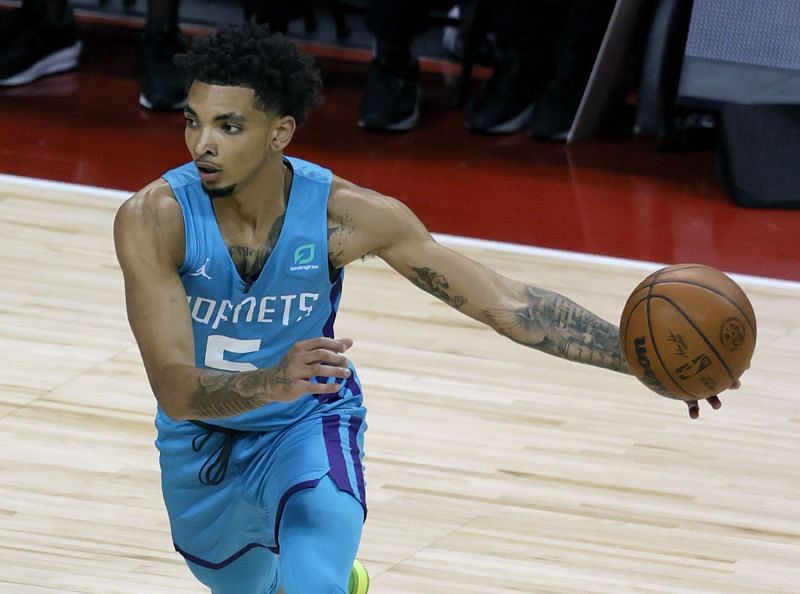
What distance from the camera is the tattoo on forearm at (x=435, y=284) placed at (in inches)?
134

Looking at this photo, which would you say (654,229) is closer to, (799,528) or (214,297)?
(799,528)

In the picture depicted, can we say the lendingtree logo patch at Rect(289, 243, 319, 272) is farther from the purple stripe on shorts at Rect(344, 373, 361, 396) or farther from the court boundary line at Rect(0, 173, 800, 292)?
the court boundary line at Rect(0, 173, 800, 292)

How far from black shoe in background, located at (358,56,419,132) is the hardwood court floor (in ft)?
6.24

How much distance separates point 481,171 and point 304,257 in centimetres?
437

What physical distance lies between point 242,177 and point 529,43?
4995 mm

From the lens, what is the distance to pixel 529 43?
7.95m

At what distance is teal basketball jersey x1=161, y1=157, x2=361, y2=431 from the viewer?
320cm

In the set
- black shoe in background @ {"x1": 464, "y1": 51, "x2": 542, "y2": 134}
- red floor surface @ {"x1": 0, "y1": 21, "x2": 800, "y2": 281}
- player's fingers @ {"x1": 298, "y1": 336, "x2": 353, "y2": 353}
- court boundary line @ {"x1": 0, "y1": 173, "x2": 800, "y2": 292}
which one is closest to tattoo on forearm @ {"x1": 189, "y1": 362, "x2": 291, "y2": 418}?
player's fingers @ {"x1": 298, "y1": 336, "x2": 353, "y2": 353}

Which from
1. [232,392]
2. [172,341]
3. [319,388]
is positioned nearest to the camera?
[319,388]

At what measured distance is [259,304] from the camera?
3230 mm

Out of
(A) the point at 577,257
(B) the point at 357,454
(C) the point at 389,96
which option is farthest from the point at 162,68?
(B) the point at 357,454

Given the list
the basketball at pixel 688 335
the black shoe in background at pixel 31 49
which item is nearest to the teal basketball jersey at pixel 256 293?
the basketball at pixel 688 335

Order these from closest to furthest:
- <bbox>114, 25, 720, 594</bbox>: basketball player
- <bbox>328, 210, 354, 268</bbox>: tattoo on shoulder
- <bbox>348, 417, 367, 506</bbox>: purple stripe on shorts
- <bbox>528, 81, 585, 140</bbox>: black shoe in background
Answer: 1. <bbox>114, 25, 720, 594</bbox>: basketball player
2. <bbox>348, 417, 367, 506</bbox>: purple stripe on shorts
3. <bbox>328, 210, 354, 268</bbox>: tattoo on shoulder
4. <bbox>528, 81, 585, 140</bbox>: black shoe in background

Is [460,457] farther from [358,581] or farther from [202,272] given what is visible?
[202,272]
